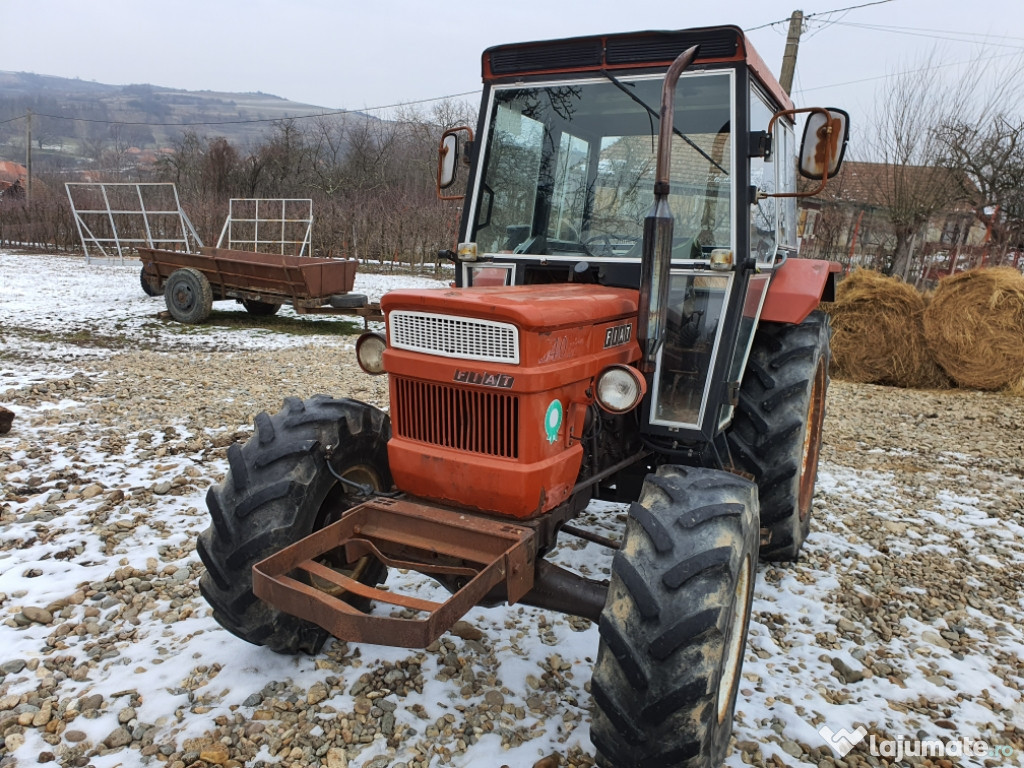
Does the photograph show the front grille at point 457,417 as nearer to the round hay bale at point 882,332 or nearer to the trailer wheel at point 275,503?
the trailer wheel at point 275,503

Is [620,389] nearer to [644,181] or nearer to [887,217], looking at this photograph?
[644,181]

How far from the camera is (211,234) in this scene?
63.6 feet

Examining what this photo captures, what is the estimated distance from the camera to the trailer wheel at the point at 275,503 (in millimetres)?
2613

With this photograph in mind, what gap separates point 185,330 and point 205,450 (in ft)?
19.8

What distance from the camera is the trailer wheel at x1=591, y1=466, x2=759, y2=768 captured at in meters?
2.05

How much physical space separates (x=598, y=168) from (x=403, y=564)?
6.31ft

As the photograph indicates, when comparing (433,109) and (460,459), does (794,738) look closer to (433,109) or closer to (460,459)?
(460,459)

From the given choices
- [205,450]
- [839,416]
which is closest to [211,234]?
[205,450]

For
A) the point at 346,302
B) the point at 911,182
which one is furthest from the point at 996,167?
the point at 346,302

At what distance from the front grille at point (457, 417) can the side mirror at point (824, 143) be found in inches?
61.6

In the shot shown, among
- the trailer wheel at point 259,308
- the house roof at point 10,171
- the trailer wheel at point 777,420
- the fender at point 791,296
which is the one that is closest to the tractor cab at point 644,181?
the fender at point 791,296

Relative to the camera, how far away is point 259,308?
12000 millimetres

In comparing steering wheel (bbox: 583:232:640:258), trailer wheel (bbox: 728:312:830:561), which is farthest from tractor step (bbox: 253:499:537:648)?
trailer wheel (bbox: 728:312:830:561)

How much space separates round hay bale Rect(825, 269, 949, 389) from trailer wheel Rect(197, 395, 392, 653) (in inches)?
290
